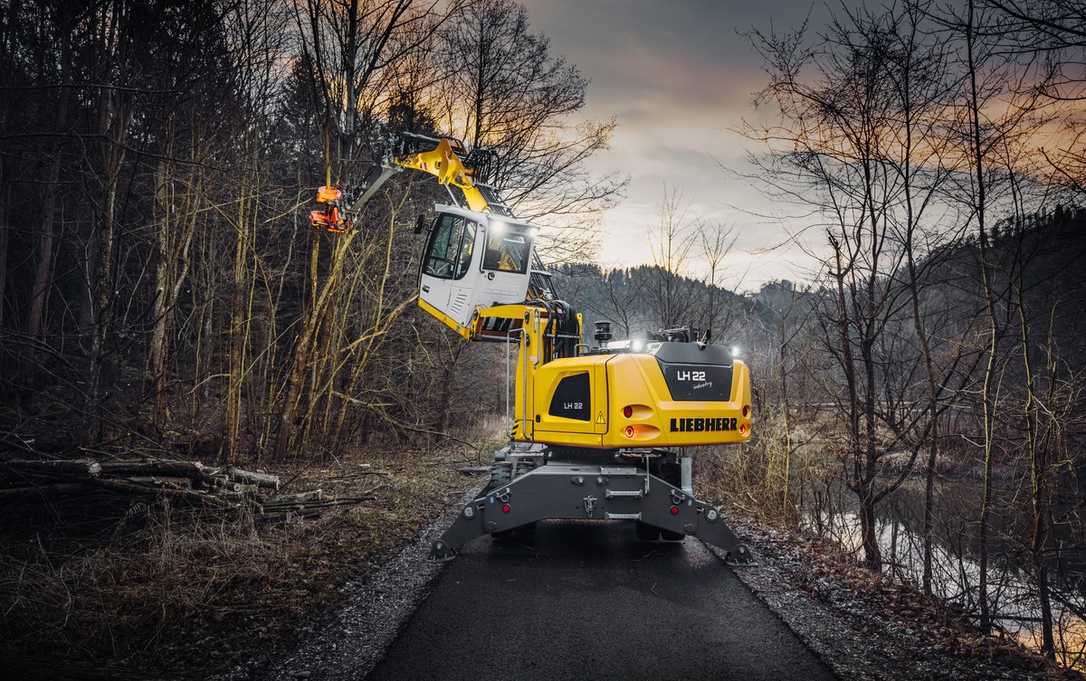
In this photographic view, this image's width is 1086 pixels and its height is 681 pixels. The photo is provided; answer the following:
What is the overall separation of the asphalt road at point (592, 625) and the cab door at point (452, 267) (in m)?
3.29

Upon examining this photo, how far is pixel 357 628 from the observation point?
417 cm

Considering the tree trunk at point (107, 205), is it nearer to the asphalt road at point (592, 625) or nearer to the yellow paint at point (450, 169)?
the yellow paint at point (450, 169)

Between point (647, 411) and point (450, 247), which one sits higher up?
point (450, 247)

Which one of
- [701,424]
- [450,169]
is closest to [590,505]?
[701,424]

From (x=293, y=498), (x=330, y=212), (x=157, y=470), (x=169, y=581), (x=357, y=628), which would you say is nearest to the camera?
(x=357, y=628)

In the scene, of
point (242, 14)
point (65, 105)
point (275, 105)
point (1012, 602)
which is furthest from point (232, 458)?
point (1012, 602)

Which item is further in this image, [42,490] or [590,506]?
[590,506]

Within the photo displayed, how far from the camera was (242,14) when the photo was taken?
9.25m

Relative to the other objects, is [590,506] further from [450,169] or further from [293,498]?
[450,169]

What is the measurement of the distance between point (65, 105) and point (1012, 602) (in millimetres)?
12322

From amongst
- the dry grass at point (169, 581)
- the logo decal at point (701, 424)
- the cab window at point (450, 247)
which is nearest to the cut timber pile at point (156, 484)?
the dry grass at point (169, 581)

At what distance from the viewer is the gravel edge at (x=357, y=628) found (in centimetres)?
354

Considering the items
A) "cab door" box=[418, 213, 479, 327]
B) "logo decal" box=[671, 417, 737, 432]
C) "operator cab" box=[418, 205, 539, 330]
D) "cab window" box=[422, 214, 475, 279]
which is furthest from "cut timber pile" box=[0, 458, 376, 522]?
"logo decal" box=[671, 417, 737, 432]

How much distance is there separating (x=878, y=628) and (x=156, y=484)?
7006mm
